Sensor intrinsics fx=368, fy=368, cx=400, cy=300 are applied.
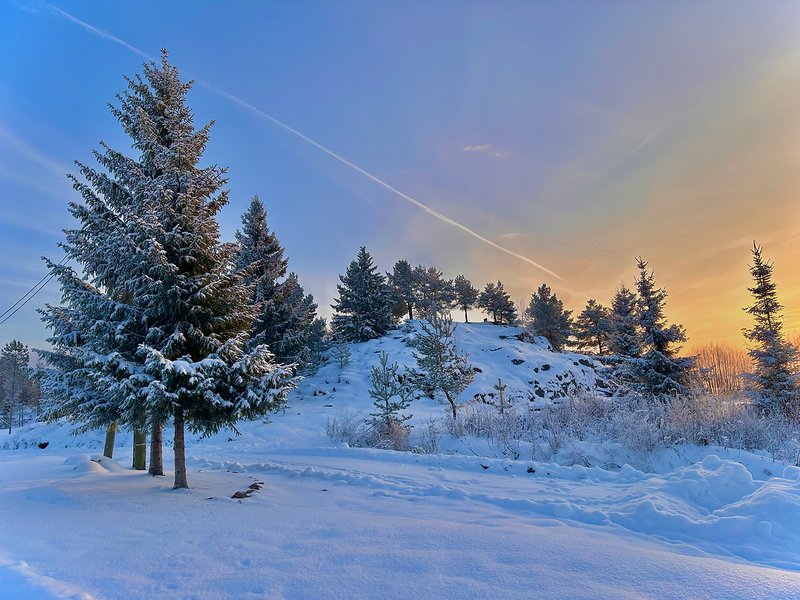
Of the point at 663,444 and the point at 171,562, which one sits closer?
the point at 171,562

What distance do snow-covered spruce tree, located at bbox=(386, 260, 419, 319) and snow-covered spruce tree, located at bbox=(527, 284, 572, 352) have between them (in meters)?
15.0

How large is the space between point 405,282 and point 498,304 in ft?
43.5

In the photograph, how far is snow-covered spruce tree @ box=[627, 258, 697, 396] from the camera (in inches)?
660

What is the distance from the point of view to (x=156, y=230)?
6898 mm

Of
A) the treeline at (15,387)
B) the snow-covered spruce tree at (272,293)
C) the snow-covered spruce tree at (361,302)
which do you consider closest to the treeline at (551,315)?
the snow-covered spruce tree at (361,302)

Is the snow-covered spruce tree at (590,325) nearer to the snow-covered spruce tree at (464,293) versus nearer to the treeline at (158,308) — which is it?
the snow-covered spruce tree at (464,293)

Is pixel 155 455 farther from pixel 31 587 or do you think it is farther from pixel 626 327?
pixel 626 327

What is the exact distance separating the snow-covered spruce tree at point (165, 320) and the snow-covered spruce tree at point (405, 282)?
39628mm

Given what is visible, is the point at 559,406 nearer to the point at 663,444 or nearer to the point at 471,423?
the point at 471,423

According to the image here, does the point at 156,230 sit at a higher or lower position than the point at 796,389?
higher

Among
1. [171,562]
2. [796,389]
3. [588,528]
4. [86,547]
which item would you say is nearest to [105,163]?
[86,547]

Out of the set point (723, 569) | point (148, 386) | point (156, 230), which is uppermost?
point (156, 230)

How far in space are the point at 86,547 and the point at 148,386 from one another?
8.14 feet

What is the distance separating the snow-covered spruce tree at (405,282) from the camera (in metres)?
48.0
